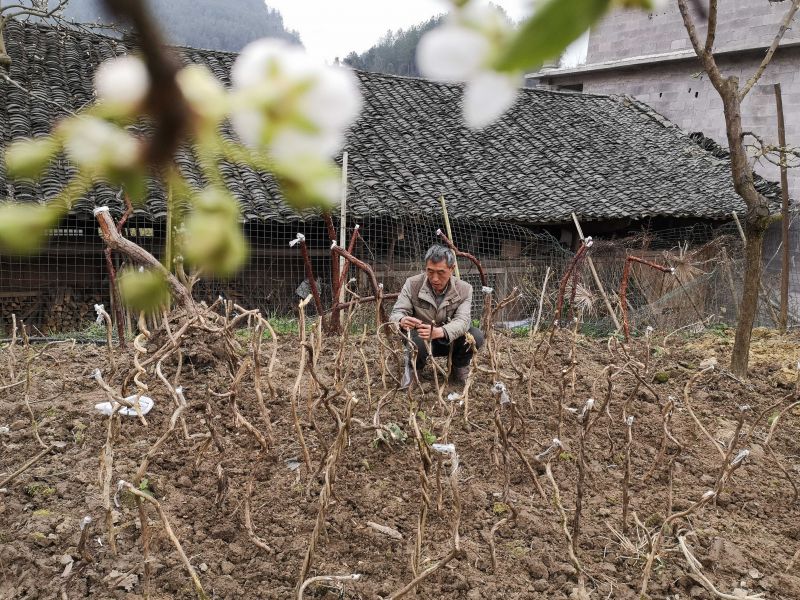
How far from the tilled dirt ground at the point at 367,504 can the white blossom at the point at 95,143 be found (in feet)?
5.60

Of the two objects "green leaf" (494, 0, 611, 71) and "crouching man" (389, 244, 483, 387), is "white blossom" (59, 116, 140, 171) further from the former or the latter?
"crouching man" (389, 244, 483, 387)

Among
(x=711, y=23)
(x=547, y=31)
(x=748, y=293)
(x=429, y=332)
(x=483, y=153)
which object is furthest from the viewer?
(x=483, y=153)

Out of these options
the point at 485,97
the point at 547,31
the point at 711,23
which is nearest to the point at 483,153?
the point at 711,23

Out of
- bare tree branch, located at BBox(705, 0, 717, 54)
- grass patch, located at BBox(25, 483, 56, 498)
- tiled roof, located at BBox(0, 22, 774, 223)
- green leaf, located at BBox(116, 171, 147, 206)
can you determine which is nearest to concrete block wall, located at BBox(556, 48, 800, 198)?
tiled roof, located at BBox(0, 22, 774, 223)

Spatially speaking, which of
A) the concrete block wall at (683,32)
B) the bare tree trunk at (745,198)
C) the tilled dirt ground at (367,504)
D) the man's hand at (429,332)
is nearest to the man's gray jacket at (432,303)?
the man's hand at (429,332)

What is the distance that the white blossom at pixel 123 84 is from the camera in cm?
33

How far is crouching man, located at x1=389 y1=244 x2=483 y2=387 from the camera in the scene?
4332mm

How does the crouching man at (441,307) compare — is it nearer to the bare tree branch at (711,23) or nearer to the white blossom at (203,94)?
the bare tree branch at (711,23)

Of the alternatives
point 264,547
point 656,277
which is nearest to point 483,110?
point 264,547

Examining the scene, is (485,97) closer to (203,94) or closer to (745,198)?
(203,94)

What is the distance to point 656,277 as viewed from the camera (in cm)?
1022

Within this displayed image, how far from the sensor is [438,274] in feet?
14.4

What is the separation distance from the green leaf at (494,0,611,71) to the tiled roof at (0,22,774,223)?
758 centimetres

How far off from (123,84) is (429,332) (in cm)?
366
